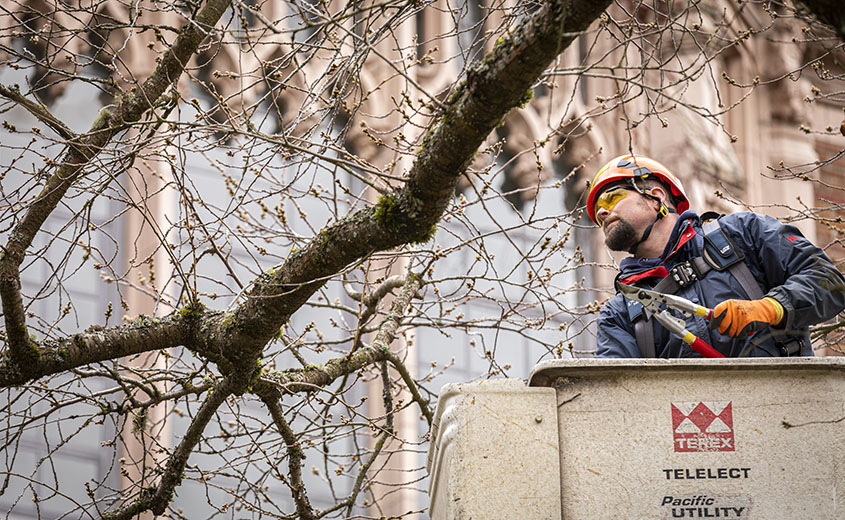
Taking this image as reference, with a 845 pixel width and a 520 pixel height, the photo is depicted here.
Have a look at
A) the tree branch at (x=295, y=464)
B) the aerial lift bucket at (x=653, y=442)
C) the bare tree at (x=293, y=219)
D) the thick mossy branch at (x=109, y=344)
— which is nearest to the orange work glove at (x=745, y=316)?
the aerial lift bucket at (x=653, y=442)

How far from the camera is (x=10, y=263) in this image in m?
6.41

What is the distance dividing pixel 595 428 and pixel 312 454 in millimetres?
6855

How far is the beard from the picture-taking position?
20.8 feet

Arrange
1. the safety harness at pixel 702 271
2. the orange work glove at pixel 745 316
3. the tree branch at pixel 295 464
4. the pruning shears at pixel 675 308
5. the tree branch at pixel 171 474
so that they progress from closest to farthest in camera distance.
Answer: the orange work glove at pixel 745 316, the pruning shears at pixel 675 308, the safety harness at pixel 702 271, the tree branch at pixel 171 474, the tree branch at pixel 295 464

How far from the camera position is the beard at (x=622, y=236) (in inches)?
249

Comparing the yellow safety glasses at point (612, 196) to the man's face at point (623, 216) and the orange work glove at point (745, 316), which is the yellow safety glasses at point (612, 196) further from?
the orange work glove at point (745, 316)

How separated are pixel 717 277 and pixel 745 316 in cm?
43

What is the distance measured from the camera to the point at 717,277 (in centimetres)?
572

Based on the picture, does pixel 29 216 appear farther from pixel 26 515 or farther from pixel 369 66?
pixel 369 66

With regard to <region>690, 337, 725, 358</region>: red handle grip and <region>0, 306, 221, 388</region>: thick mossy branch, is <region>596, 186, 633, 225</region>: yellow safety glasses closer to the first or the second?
<region>690, 337, 725, 358</region>: red handle grip

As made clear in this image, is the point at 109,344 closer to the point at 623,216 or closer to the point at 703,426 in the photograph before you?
the point at 623,216

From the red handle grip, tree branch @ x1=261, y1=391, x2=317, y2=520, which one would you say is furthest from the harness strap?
tree branch @ x1=261, y1=391, x2=317, y2=520

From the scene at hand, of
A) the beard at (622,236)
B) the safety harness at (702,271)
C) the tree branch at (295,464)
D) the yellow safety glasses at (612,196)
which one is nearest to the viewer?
the safety harness at (702,271)

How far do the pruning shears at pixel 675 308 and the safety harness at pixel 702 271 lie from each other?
0.09 meters
